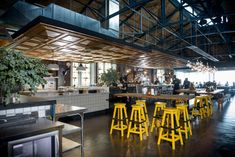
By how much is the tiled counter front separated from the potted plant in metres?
3.72

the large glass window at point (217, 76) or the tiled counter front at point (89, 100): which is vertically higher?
the large glass window at point (217, 76)

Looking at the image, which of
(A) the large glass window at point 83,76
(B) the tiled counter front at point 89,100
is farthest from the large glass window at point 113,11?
(A) the large glass window at point 83,76

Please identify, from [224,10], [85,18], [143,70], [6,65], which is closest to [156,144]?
[6,65]

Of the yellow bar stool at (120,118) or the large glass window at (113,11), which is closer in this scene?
the yellow bar stool at (120,118)

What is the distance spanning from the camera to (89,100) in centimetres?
694

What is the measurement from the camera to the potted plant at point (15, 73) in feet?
6.48

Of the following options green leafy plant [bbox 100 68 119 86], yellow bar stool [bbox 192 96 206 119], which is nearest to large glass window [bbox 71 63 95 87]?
green leafy plant [bbox 100 68 119 86]

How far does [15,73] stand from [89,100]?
500 centimetres

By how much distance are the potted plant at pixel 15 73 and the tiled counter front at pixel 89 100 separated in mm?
3722

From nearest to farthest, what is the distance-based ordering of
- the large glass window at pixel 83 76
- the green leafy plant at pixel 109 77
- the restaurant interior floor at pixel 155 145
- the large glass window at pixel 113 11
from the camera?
the restaurant interior floor at pixel 155 145 < the large glass window at pixel 113 11 < the green leafy plant at pixel 109 77 < the large glass window at pixel 83 76

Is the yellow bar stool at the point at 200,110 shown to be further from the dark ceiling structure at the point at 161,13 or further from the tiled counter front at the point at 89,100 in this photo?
the tiled counter front at the point at 89,100

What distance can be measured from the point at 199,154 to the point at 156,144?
0.90 meters

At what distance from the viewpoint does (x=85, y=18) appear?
6840 millimetres

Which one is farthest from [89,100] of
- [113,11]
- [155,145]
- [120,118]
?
[113,11]
